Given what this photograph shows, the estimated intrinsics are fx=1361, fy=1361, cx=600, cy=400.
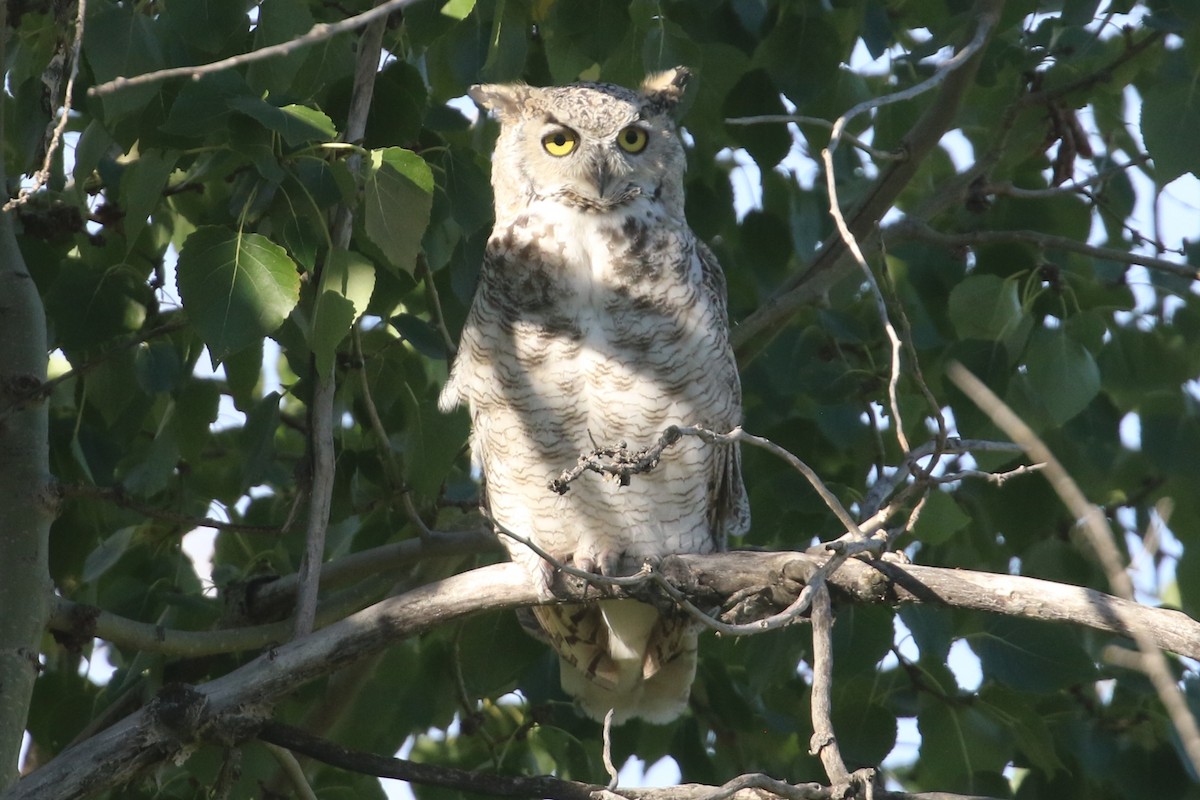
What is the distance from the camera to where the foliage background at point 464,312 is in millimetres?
2369

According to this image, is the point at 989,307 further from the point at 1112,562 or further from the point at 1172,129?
the point at 1112,562

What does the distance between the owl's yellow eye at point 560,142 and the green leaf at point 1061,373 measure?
110cm

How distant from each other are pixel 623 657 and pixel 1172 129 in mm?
1629

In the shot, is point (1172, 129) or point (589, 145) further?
point (589, 145)

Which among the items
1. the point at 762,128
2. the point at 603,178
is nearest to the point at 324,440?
the point at 603,178

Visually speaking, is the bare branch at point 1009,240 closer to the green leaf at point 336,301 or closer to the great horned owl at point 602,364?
the great horned owl at point 602,364

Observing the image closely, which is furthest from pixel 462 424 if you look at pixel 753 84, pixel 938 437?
pixel 938 437

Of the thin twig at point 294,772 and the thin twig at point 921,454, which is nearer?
the thin twig at point 921,454

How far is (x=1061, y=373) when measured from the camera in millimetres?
2752

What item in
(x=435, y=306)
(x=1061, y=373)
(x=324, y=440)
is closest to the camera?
(x=324, y=440)

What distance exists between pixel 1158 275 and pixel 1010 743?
3.94 feet

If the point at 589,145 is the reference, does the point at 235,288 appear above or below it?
below

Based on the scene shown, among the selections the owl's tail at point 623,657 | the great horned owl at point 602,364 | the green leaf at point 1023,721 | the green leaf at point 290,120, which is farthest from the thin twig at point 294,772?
the green leaf at point 1023,721

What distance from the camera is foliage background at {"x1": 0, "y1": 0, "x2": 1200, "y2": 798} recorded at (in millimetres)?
2369
